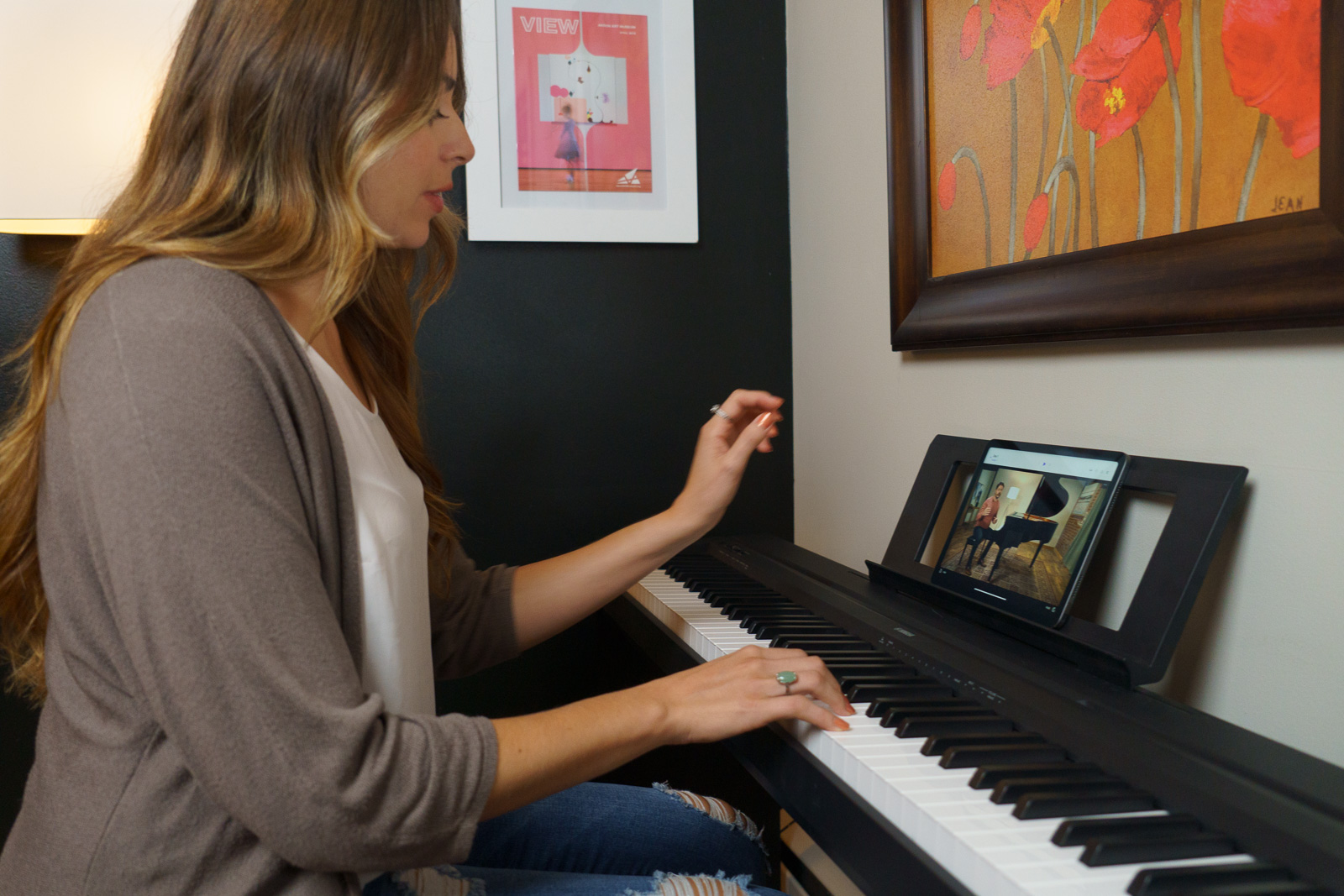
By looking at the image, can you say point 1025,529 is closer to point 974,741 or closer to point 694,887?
point 974,741

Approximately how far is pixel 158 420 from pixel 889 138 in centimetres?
126

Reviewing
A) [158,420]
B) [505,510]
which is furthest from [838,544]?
[158,420]

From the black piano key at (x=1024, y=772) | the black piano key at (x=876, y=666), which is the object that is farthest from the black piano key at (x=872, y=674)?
the black piano key at (x=1024, y=772)

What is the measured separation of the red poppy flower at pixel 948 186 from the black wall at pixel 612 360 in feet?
2.16

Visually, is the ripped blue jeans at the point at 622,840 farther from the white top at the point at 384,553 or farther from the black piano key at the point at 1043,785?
the black piano key at the point at 1043,785

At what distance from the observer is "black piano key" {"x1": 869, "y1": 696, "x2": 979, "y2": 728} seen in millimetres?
888

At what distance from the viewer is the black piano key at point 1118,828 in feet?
2.07

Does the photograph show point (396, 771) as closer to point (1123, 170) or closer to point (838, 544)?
point (1123, 170)

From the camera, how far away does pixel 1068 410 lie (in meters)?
1.23

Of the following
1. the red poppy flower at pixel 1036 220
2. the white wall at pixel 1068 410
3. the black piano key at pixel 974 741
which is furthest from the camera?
the red poppy flower at pixel 1036 220

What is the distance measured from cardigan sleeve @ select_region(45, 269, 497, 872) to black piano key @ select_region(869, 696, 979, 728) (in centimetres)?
40

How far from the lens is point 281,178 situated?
2.76 ft

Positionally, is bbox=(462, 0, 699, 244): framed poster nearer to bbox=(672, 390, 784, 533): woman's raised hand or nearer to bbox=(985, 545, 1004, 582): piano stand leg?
bbox=(672, 390, 784, 533): woman's raised hand

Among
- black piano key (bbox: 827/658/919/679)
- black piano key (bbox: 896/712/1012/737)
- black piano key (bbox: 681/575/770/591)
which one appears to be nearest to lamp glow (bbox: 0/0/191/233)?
black piano key (bbox: 681/575/770/591)
